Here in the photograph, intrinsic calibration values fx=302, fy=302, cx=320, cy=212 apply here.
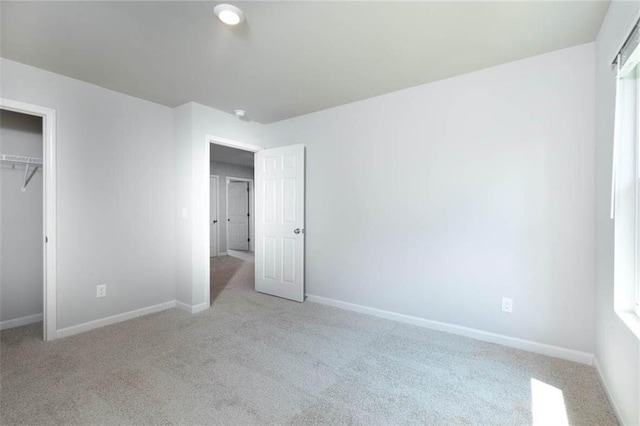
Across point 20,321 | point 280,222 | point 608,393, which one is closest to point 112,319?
point 20,321

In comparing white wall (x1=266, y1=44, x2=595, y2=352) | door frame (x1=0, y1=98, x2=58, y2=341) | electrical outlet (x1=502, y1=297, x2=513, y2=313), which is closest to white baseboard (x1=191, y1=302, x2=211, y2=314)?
door frame (x1=0, y1=98, x2=58, y2=341)

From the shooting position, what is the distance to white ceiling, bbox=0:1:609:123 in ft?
6.15

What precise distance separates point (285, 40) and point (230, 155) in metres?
4.66

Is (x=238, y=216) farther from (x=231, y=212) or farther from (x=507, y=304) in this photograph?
(x=507, y=304)

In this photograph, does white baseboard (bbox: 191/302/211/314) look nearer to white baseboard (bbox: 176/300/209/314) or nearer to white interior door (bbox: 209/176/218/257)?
white baseboard (bbox: 176/300/209/314)

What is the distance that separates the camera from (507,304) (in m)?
2.57

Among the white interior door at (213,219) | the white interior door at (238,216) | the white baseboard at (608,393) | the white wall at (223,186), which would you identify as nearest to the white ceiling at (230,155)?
the white wall at (223,186)

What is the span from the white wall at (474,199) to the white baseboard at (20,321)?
10.2ft

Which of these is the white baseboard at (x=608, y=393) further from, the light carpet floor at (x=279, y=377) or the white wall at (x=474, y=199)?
the white wall at (x=474, y=199)

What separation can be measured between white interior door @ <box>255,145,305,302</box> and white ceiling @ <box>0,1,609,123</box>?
112 centimetres

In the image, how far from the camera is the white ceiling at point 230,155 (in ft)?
19.4

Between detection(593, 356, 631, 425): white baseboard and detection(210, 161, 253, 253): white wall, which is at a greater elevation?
detection(210, 161, 253, 253): white wall

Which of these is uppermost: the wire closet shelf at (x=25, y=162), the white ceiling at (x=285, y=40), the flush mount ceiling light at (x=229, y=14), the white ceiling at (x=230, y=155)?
the white ceiling at (x=285, y=40)

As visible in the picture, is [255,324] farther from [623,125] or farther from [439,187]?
[623,125]
